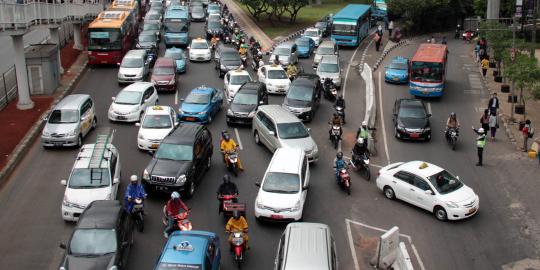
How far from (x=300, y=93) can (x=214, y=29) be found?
22.3 meters

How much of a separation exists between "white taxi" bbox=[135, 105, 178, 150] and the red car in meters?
8.01

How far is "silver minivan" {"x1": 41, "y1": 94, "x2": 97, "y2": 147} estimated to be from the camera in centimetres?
2564

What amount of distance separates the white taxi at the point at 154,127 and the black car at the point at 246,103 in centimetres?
349

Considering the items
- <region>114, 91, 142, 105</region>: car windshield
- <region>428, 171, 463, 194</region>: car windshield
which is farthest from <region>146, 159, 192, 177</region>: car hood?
<region>114, 91, 142, 105</region>: car windshield

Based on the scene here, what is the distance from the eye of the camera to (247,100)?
29953 mm

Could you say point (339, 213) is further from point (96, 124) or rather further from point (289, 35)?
point (289, 35)

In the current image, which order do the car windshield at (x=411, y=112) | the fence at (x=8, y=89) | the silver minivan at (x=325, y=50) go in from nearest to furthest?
the car windshield at (x=411, y=112) → the fence at (x=8, y=89) → the silver minivan at (x=325, y=50)

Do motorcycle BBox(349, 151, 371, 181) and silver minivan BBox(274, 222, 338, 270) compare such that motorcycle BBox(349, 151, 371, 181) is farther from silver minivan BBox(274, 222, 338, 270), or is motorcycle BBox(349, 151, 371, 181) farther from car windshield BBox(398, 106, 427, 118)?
silver minivan BBox(274, 222, 338, 270)

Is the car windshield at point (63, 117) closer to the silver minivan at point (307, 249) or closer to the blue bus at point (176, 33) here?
the silver minivan at point (307, 249)

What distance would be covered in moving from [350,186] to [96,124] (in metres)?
12.5

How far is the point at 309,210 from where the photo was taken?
21.1 meters

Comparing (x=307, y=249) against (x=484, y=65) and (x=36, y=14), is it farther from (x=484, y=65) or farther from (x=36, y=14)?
(x=484, y=65)

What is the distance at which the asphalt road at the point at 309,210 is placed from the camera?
18078mm

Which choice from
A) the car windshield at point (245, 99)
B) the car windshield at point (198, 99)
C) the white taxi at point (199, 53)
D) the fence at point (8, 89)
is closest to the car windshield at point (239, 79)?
the car windshield at point (245, 99)
